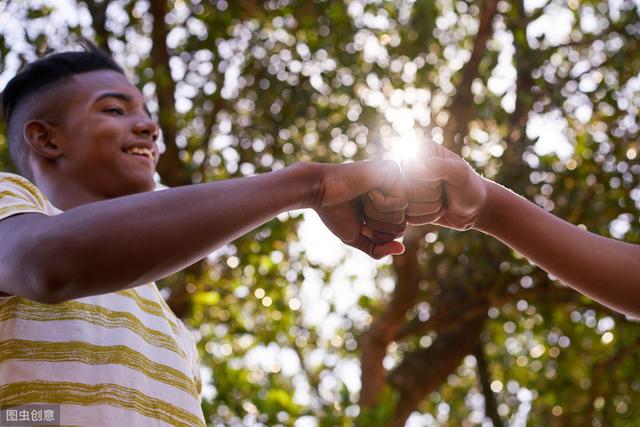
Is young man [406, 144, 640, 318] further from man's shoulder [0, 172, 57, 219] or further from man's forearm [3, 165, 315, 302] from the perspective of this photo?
man's shoulder [0, 172, 57, 219]

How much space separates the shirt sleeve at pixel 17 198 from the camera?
5.43 feet

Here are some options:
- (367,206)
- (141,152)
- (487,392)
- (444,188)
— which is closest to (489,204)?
(444,188)

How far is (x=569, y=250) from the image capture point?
2.05 m

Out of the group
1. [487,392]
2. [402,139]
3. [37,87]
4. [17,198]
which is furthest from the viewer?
[487,392]

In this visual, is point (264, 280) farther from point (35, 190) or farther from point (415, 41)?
point (35, 190)

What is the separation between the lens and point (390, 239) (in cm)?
217

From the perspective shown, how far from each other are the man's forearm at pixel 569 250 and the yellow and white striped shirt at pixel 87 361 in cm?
83

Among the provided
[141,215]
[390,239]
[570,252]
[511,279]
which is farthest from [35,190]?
[511,279]

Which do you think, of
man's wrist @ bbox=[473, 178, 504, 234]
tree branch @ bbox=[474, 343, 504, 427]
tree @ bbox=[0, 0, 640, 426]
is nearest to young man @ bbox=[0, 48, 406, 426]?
man's wrist @ bbox=[473, 178, 504, 234]

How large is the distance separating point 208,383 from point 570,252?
130 inches

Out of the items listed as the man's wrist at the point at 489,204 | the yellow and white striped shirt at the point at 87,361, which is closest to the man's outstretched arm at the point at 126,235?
the yellow and white striped shirt at the point at 87,361

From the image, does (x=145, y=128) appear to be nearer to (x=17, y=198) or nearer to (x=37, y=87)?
(x=37, y=87)

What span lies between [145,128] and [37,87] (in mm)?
363

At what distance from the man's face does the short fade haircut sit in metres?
0.06
